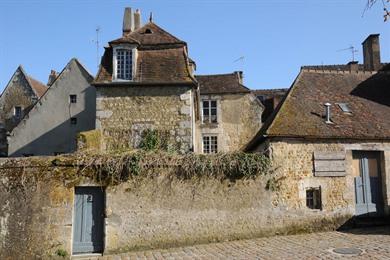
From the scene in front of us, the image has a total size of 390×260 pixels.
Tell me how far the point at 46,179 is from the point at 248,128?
17.0 metres

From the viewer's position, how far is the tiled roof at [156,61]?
14.0m

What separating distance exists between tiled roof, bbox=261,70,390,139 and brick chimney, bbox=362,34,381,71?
382 centimetres

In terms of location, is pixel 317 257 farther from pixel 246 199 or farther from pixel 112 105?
pixel 112 105

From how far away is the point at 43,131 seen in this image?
65.0 feet

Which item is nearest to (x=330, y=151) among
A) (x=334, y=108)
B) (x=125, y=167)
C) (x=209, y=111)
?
(x=334, y=108)

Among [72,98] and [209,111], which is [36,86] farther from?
[209,111]

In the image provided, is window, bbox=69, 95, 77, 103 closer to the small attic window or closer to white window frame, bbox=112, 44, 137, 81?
white window frame, bbox=112, 44, 137, 81

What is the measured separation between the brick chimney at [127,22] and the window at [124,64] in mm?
3274

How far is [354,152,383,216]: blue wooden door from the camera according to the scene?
34.7 feet

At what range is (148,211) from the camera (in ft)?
29.1

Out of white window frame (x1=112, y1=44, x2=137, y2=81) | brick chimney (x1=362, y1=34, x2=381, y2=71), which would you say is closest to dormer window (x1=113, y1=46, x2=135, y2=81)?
white window frame (x1=112, y1=44, x2=137, y2=81)

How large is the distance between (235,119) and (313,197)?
14143mm

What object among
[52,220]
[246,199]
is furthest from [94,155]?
[246,199]

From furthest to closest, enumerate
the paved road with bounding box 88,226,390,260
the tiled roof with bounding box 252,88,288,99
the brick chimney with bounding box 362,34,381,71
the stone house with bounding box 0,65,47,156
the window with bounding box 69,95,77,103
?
the tiled roof with bounding box 252,88,288,99 → the stone house with bounding box 0,65,47,156 → the window with bounding box 69,95,77,103 → the brick chimney with bounding box 362,34,381,71 → the paved road with bounding box 88,226,390,260
